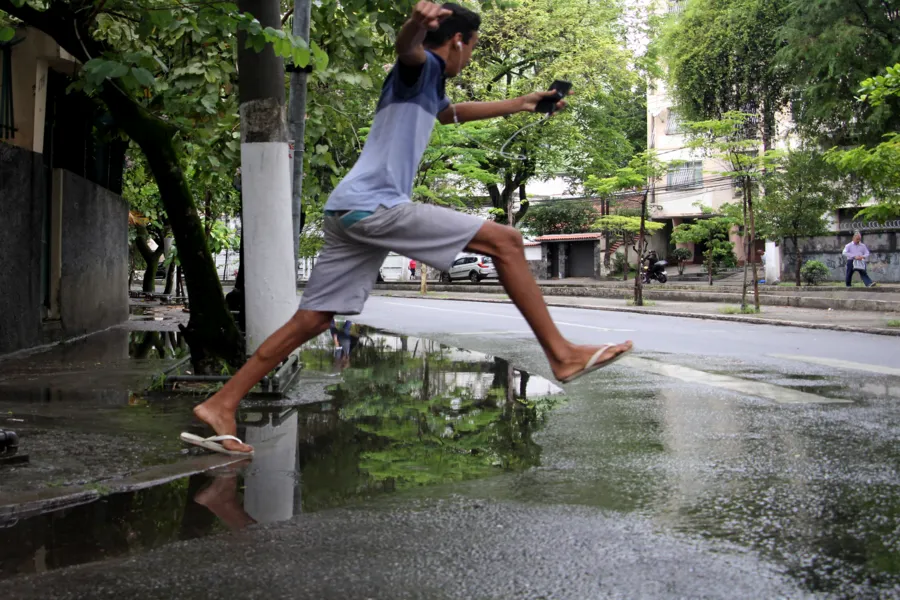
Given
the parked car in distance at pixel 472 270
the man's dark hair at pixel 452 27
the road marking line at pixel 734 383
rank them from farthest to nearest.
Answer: the parked car in distance at pixel 472 270
the road marking line at pixel 734 383
the man's dark hair at pixel 452 27

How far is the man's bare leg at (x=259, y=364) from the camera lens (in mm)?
4738

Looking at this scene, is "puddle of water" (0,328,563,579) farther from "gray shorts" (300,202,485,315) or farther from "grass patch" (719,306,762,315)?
"grass patch" (719,306,762,315)

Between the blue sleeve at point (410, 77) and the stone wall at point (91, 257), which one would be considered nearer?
the blue sleeve at point (410, 77)

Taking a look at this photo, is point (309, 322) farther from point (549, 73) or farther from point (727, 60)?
point (727, 60)

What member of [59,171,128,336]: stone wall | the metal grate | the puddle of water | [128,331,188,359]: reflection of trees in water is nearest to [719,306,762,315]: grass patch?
[128,331,188,359]: reflection of trees in water

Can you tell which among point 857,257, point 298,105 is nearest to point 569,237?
point 857,257

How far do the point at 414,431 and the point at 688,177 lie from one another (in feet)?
167

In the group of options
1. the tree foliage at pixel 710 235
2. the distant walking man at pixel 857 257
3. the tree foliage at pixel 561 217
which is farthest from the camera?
the tree foliage at pixel 561 217

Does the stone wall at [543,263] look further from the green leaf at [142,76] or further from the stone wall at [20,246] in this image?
the green leaf at [142,76]

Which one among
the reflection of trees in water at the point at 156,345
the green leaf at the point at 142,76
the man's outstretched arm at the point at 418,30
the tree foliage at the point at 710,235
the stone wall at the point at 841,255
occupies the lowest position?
the reflection of trees in water at the point at 156,345

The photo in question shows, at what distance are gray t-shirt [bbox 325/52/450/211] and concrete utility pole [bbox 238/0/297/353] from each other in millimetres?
4162

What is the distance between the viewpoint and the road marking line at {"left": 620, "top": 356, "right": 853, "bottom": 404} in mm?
7391

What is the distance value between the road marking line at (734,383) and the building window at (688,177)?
148 feet

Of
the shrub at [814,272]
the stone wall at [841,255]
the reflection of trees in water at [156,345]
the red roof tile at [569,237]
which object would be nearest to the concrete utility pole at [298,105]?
the reflection of trees in water at [156,345]
